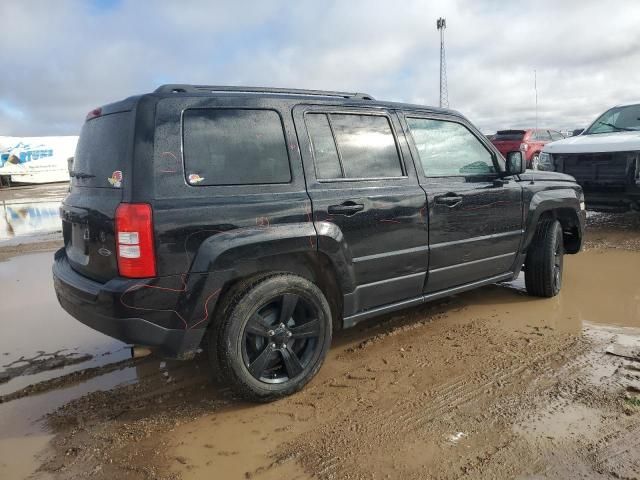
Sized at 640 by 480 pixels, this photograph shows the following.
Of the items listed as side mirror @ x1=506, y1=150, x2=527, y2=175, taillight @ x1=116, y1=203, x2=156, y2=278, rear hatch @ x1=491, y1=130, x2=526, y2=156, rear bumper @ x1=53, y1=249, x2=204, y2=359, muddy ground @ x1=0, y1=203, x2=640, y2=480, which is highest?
rear hatch @ x1=491, y1=130, x2=526, y2=156

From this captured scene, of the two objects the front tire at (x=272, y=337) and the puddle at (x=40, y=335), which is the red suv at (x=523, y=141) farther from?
the front tire at (x=272, y=337)

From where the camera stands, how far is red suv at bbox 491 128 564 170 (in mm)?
16141

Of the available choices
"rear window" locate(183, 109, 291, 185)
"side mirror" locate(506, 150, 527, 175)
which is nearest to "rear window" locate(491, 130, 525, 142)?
"side mirror" locate(506, 150, 527, 175)

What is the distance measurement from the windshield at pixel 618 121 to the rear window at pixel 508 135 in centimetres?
810

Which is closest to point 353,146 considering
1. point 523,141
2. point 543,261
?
point 543,261

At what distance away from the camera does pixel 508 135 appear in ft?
55.8

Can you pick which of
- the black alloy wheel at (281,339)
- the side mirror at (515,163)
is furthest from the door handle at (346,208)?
the side mirror at (515,163)

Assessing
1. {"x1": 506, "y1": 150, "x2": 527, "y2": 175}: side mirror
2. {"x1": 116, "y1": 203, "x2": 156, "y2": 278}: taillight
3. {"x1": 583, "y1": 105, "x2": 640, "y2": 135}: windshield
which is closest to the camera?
{"x1": 116, "y1": 203, "x2": 156, "y2": 278}: taillight

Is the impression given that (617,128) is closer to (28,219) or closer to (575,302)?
(575,302)

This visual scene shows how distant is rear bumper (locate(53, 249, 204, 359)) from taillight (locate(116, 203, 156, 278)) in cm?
10

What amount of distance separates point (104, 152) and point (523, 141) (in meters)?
15.8

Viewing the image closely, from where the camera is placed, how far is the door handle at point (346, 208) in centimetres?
318

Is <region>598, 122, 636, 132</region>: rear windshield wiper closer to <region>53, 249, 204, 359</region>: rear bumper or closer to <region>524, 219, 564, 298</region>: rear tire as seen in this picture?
<region>524, 219, 564, 298</region>: rear tire

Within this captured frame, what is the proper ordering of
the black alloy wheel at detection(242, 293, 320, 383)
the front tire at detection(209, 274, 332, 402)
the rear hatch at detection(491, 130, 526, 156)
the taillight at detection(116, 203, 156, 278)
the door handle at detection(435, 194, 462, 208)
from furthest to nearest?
the rear hatch at detection(491, 130, 526, 156) → the door handle at detection(435, 194, 462, 208) → the black alloy wheel at detection(242, 293, 320, 383) → the front tire at detection(209, 274, 332, 402) → the taillight at detection(116, 203, 156, 278)
